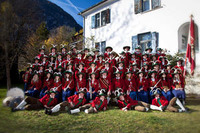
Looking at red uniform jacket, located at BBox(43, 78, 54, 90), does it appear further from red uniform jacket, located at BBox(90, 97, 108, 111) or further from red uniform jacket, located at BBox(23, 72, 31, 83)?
red uniform jacket, located at BBox(90, 97, 108, 111)

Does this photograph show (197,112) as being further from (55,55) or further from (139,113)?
(55,55)

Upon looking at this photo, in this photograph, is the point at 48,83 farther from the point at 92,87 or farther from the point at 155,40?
the point at 155,40

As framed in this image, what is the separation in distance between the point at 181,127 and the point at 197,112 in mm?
1840

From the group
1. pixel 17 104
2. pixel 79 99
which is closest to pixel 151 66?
pixel 79 99

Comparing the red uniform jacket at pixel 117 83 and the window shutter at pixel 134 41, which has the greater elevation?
the window shutter at pixel 134 41

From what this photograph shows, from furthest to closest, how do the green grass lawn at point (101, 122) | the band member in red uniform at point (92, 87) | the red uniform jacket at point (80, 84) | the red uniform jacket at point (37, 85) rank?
1. the red uniform jacket at point (37, 85)
2. the red uniform jacket at point (80, 84)
3. the band member in red uniform at point (92, 87)
4. the green grass lawn at point (101, 122)

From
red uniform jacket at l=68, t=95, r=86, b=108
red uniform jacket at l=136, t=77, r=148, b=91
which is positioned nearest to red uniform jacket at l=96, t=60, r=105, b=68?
red uniform jacket at l=136, t=77, r=148, b=91

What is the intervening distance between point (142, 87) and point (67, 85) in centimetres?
334

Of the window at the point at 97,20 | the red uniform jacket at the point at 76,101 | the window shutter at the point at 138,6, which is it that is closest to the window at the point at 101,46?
the window at the point at 97,20

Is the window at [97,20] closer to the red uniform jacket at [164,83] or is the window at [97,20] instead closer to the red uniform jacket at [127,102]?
the red uniform jacket at [164,83]

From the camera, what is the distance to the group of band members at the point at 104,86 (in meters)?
6.21

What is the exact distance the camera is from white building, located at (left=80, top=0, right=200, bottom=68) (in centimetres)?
1072

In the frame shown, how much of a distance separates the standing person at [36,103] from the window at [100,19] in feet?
37.4

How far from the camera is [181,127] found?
14.5 feet
